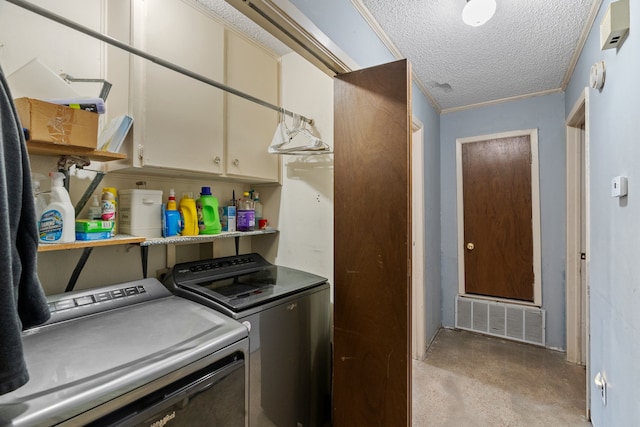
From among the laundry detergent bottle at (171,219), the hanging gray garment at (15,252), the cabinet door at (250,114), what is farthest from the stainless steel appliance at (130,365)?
the cabinet door at (250,114)

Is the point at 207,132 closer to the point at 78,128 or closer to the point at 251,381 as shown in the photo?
the point at 78,128

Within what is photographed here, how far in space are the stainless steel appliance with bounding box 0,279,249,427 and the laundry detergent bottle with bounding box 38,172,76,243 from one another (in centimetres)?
24

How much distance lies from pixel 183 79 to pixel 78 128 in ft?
1.93

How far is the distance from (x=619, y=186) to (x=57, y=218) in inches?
93.7

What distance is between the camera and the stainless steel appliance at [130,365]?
72 centimetres

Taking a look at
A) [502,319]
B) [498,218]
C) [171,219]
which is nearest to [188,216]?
[171,219]

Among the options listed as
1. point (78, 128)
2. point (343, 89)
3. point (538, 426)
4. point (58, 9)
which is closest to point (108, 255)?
point (78, 128)

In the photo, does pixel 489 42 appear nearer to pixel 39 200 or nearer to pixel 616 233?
pixel 616 233

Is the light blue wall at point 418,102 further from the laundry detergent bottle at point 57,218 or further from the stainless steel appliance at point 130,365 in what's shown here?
the stainless steel appliance at point 130,365

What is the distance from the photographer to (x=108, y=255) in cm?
147

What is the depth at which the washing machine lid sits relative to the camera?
4.43 ft

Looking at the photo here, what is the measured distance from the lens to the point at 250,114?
188 cm

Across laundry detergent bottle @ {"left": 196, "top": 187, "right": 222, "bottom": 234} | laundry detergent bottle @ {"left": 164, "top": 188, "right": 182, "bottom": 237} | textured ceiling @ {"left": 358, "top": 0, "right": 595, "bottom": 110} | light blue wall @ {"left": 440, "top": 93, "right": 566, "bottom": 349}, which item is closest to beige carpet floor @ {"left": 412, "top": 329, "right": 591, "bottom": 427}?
light blue wall @ {"left": 440, "top": 93, "right": 566, "bottom": 349}

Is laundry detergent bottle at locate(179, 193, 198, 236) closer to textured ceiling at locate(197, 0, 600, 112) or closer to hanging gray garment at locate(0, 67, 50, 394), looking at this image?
hanging gray garment at locate(0, 67, 50, 394)
